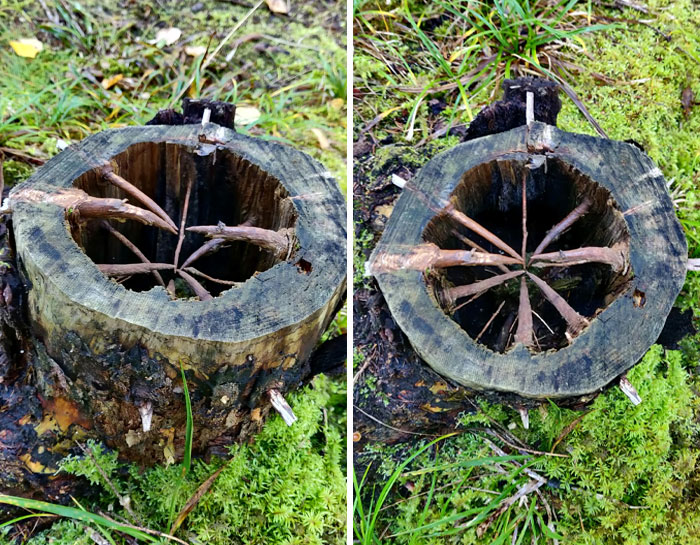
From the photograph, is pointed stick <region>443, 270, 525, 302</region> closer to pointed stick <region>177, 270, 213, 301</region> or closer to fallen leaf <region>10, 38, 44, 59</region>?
pointed stick <region>177, 270, 213, 301</region>

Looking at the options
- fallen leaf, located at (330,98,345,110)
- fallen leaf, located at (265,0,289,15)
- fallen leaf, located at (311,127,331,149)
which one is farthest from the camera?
fallen leaf, located at (265,0,289,15)

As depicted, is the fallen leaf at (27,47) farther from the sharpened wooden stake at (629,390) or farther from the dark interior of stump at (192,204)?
the sharpened wooden stake at (629,390)

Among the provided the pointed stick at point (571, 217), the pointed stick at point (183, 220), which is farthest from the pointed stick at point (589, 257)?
the pointed stick at point (183, 220)

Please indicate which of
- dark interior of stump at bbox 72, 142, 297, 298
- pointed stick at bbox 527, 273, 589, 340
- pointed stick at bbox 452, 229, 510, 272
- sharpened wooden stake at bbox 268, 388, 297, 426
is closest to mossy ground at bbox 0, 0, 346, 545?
sharpened wooden stake at bbox 268, 388, 297, 426

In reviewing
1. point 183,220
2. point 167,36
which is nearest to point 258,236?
point 183,220

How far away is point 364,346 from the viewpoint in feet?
7.68

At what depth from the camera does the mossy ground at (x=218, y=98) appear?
211cm

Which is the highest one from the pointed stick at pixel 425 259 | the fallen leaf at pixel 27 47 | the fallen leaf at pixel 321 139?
the fallen leaf at pixel 27 47

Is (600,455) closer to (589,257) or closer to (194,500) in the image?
(589,257)

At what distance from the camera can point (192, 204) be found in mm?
2197

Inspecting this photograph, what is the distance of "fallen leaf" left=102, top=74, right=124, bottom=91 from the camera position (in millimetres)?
3127

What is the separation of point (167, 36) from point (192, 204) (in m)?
1.63

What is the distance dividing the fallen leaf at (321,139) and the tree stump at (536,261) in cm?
123

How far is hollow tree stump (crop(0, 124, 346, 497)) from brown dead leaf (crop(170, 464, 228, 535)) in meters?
0.10
